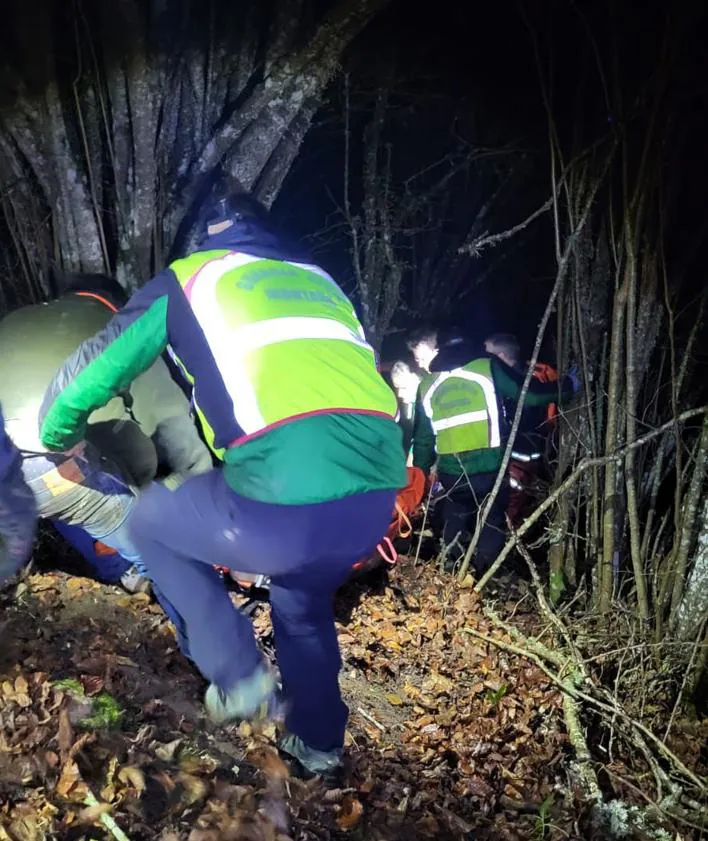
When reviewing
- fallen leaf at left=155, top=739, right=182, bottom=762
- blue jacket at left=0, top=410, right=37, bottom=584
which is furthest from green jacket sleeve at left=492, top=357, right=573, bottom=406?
fallen leaf at left=155, top=739, right=182, bottom=762

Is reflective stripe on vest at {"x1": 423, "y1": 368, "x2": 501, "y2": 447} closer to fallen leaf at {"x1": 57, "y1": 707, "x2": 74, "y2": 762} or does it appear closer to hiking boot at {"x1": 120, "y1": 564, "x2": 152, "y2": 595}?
hiking boot at {"x1": 120, "y1": 564, "x2": 152, "y2": 595}

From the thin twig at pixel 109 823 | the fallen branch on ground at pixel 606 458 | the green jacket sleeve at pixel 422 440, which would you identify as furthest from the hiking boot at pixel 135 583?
the green jacket sleeve at pixel 422 440

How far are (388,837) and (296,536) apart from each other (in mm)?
1578

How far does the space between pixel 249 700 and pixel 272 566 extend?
3.04 ft

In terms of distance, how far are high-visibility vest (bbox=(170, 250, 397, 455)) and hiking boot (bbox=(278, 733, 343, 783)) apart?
5.18 ft

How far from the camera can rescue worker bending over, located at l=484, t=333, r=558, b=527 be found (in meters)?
7.02

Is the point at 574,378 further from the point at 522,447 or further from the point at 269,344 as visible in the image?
the point at 269,344

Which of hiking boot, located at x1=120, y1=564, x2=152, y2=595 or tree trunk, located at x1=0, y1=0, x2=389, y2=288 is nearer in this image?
hiking boot, located at x1=120, y1=564, x2=152, y2=595

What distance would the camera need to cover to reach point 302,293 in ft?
9.19

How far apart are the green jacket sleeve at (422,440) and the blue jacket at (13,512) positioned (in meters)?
3.74

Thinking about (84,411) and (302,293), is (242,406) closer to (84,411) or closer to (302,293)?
(302,293)

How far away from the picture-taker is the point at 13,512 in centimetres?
363

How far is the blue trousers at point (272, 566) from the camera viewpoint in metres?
2.68

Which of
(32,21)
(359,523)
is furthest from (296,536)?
(32,21)
